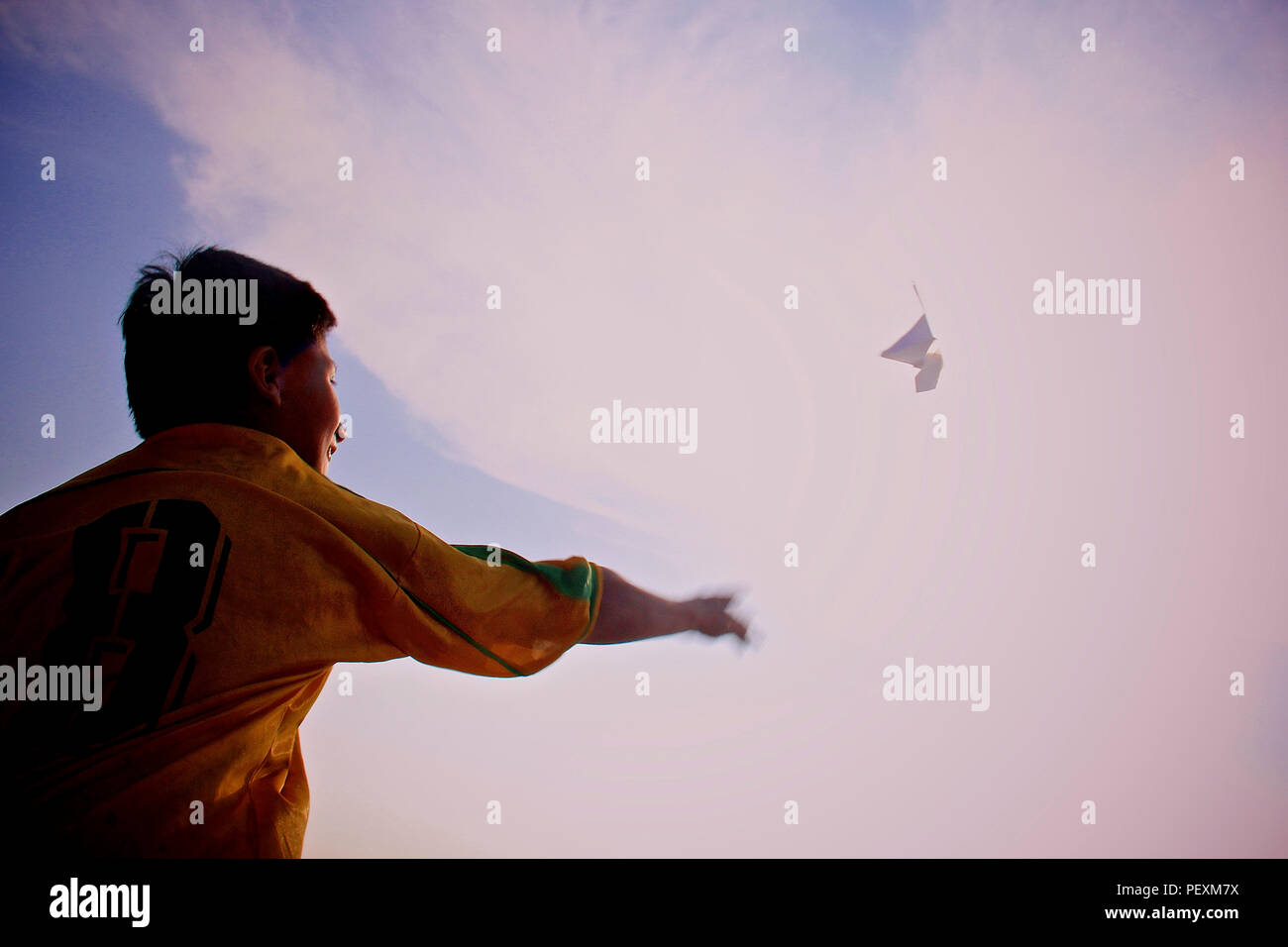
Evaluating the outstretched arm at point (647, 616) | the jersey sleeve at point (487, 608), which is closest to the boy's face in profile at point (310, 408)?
the jersey sleeve at point (487, 608)

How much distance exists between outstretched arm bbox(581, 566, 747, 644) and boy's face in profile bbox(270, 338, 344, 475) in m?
1.00

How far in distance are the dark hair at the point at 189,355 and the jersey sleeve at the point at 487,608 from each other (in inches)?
30.7

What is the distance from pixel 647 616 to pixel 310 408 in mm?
1248

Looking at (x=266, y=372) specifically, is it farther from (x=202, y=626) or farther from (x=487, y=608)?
(x=487, y=608)

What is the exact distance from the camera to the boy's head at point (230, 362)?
80.8 inches

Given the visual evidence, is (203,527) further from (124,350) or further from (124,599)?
(124,350)

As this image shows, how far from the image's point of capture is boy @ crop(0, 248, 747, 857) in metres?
1.45

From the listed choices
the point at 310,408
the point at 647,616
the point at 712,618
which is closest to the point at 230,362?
the point at 310,408

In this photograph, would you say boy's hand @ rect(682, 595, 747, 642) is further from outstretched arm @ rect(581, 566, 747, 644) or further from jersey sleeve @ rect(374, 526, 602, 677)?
jersey sleeve @ rect(374, 526, 602, 677)

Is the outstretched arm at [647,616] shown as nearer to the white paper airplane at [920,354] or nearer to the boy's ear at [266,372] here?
the boy's ear at [266,372]

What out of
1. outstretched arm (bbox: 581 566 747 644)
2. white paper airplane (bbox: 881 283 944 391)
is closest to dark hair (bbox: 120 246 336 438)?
outstretched arm (bbox: 581 566 747 644)
